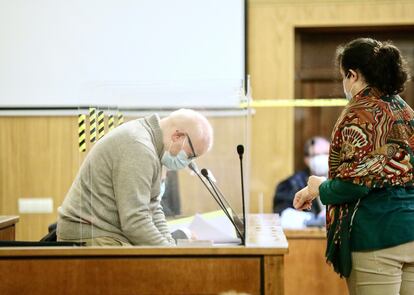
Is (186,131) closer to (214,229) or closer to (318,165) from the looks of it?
(214,229)

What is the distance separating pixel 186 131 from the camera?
217 cm

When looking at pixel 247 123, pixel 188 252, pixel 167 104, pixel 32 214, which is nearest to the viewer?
pixel 188 252

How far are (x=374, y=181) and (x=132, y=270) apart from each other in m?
0.72

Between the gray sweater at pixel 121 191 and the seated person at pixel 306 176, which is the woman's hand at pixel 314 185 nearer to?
the gray sweater at pixel 121 191

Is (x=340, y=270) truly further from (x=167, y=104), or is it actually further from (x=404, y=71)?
(x=167, y=104)

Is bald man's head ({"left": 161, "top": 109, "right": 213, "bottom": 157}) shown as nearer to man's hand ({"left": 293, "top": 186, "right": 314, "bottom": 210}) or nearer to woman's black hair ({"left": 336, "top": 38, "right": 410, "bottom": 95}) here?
man's hand ({"left": 293, "top": 186, "right": 314, "bottom": 210})

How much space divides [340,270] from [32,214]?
2746 millimetres

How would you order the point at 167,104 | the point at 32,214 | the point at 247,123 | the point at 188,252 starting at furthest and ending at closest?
1. the point at 32,214
2. the point at 167,104
3. the point at 247,123
4. the point at 188,252

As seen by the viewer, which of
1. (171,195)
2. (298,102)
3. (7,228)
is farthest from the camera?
(298,102)

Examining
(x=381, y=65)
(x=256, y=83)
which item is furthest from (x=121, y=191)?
(x=256, y=83)

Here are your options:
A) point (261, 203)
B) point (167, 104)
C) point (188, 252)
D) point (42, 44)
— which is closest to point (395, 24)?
point (261, 203)

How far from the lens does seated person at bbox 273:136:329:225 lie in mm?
4004

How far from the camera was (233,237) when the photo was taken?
2086mm

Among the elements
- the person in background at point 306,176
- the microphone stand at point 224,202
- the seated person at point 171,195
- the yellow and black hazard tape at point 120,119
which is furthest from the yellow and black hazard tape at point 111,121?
the person in background at point 306,176
